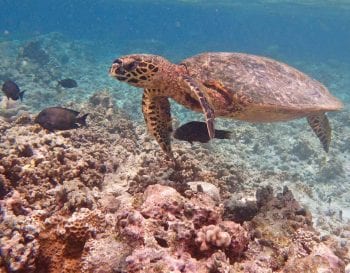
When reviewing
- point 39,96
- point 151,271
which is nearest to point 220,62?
point 151,271

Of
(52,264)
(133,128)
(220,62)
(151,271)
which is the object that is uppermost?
(220,62)

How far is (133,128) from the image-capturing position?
9547mm

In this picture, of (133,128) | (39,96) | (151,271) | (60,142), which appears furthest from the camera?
(39,96)

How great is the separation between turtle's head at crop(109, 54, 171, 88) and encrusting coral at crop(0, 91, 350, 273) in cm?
141

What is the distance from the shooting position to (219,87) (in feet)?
18.7

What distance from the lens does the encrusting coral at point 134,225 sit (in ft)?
9.41

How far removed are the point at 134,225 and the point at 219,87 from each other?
10.6ft

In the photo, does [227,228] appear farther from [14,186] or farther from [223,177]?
[223,177]

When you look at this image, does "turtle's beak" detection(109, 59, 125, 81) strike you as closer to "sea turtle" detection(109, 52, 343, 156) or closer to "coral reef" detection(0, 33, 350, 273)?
"sea turtle" detection(109, 52, 343, 156)

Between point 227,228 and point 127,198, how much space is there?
165cm

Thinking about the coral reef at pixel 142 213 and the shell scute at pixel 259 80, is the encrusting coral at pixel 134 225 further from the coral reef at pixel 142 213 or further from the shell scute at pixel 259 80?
the shell scute at pixel 259 80

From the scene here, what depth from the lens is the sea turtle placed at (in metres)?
5.09

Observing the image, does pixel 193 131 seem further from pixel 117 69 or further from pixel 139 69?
pixel 117 69

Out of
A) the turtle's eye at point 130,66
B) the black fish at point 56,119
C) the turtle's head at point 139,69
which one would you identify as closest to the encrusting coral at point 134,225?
the black fish at point 56,119
